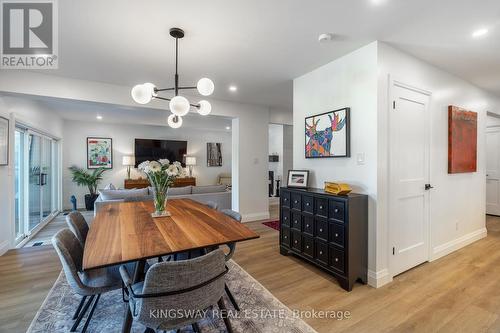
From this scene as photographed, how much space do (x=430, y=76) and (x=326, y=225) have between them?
7.57 ft

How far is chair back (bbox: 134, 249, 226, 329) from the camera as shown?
1132 mm

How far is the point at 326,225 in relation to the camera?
2.50m

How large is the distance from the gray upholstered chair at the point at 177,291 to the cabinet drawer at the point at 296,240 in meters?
1.79

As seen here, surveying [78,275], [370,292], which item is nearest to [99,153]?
[78,275]

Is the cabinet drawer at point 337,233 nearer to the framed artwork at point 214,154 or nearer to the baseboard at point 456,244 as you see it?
the baseboard at point 456,244

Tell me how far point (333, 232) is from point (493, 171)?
5414 mm

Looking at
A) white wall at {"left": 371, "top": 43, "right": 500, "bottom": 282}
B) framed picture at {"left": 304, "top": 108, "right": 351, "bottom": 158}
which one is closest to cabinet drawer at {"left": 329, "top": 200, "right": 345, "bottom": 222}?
white wall at {"left": 371, "top": 43, "right": 500, "bottom": 282}

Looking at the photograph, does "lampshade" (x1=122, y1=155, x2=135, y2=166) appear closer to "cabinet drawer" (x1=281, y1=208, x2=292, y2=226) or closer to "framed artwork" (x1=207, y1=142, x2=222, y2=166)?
"framed artwork" (x1=207, y1=142, x2=222, y2=166)

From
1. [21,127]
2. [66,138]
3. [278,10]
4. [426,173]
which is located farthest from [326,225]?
[66,138]

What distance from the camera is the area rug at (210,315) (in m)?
1.74

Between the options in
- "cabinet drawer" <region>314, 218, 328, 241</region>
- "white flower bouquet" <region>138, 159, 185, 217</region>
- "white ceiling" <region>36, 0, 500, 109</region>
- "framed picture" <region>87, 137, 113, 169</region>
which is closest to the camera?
"white ceiling" <region>36, 0, 500, 109</region>

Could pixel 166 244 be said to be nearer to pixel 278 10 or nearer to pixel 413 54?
pixel 278 10

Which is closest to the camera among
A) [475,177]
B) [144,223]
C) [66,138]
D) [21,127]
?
[144,223]

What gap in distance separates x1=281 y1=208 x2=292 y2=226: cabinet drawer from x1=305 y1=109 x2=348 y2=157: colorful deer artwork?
0.83 metres
